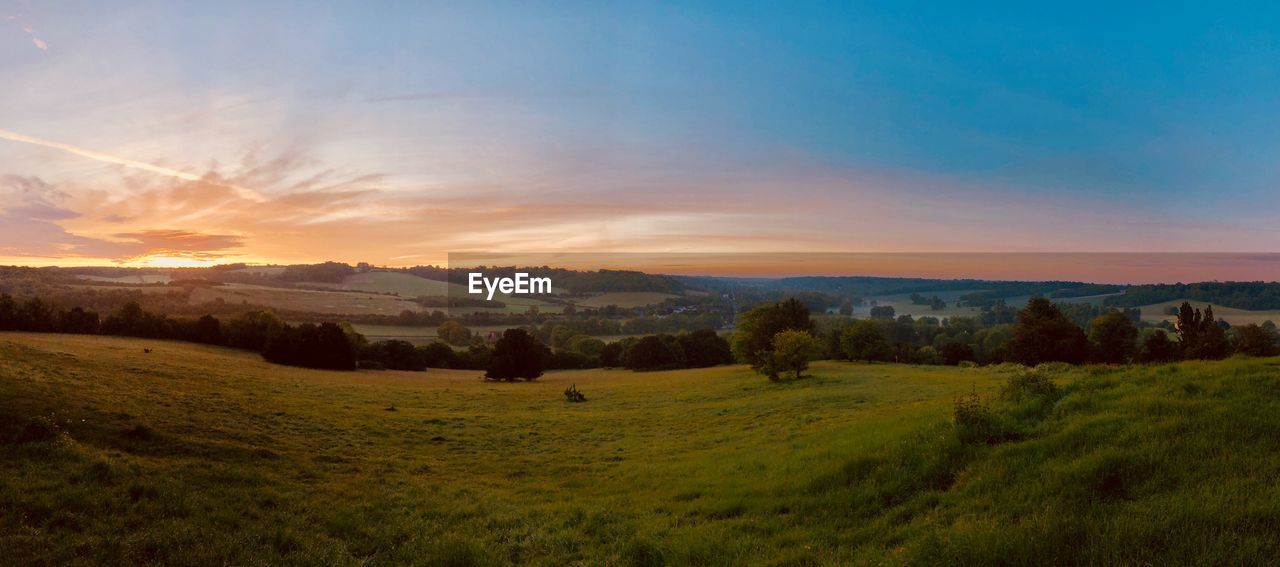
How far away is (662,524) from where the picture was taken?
1038 centimetres

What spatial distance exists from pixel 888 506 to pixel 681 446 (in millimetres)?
12488

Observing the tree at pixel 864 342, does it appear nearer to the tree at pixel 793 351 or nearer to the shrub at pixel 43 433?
the tree at pixel 793 351

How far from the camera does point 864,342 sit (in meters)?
69.3

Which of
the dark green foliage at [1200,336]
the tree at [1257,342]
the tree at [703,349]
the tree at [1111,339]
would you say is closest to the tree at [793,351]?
the dark green foliage at [1200,336]

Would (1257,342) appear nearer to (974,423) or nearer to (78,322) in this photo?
(974,423)

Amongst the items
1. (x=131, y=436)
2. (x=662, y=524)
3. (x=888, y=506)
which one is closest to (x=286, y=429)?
(x=131, y=436)

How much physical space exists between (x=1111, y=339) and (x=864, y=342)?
1126 inches

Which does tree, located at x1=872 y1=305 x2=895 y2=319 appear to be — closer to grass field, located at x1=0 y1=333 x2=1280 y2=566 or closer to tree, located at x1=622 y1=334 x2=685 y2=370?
tree, located at x1=622 y1=334 x2=685 y2=370

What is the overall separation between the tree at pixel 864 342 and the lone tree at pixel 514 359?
133ft

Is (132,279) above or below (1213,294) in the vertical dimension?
above

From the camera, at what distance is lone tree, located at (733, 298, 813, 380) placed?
202 ft

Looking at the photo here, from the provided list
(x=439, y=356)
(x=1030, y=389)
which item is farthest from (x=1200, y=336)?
(x=439, y=356)

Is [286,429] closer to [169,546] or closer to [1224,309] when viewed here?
[169,546]

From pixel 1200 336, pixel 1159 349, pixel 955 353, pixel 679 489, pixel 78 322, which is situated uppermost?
pixel 78 322
